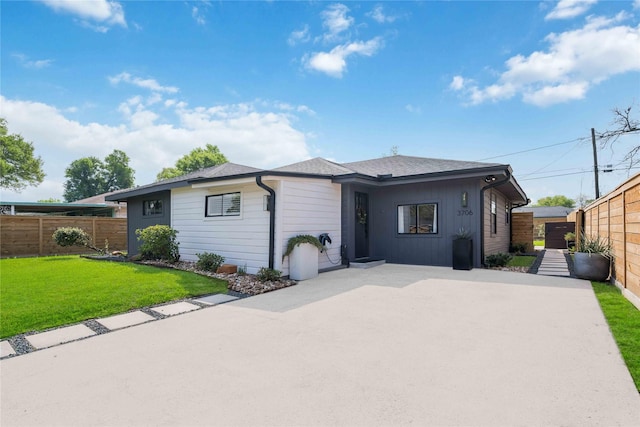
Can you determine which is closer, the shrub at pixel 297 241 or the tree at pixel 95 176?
the shrub at pixel 297 241

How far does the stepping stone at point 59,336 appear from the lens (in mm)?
3150

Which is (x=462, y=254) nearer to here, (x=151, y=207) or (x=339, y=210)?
(x=339, y=210)

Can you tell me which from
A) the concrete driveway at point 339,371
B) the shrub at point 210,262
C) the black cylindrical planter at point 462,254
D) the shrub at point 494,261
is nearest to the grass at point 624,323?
the concrete driveway at point 339,371

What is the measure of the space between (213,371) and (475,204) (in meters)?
7.49

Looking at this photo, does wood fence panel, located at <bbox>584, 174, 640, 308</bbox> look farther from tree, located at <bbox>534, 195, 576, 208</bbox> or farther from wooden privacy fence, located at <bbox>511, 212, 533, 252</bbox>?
tree, located at <bbox>534, 195, 576, 208</bbox>

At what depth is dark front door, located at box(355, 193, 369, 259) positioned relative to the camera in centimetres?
903

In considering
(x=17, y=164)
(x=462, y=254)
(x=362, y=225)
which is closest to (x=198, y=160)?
(x=17, y=164)

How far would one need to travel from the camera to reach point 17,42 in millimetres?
7422

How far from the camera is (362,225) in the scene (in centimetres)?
926

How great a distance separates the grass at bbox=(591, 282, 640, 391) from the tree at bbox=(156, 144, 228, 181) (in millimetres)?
36722

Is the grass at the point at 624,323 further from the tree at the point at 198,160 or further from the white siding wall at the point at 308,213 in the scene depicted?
the tree at the point at 198,160

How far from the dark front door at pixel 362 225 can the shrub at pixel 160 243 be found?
5228mm

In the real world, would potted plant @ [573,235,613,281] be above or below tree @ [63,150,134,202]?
below

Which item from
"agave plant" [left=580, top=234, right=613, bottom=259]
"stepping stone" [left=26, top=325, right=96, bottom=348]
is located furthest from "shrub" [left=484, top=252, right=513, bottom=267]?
"stepping stone" [left=26, top=325, right=96, bottom=348]
